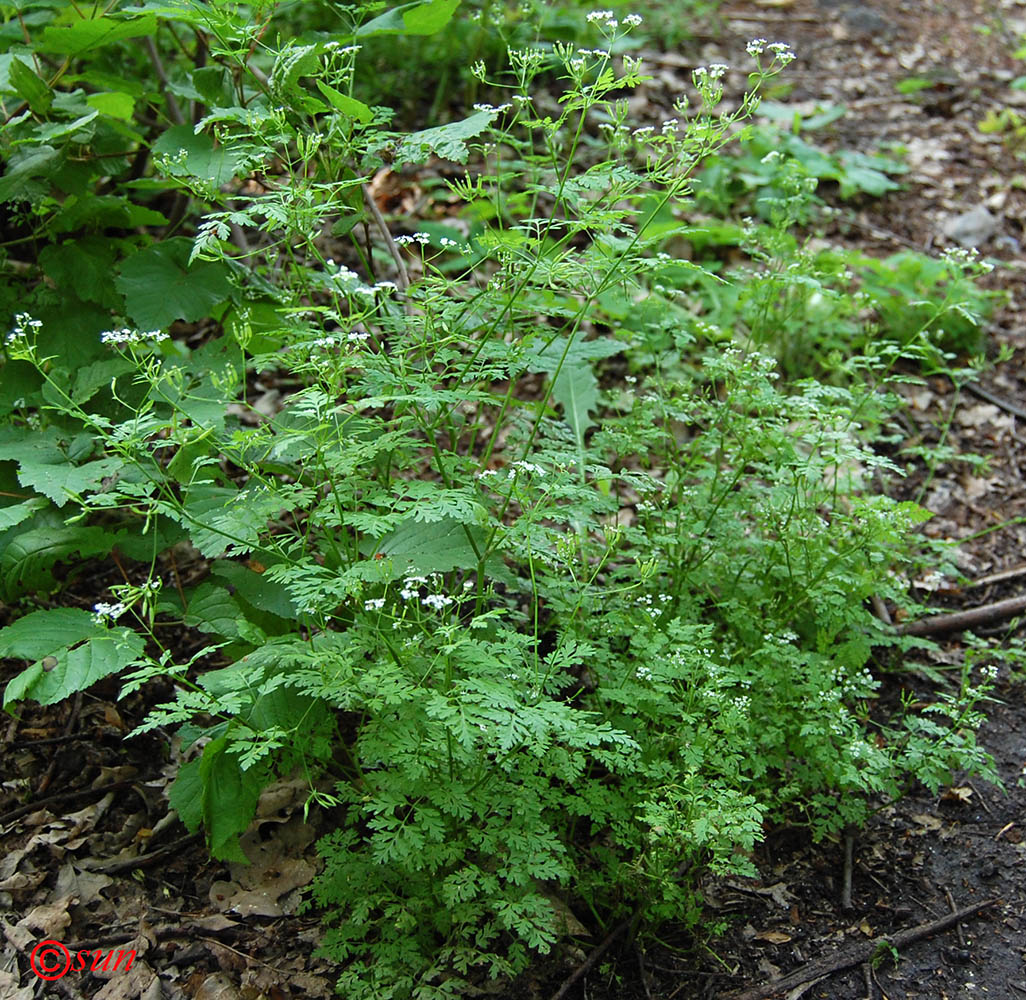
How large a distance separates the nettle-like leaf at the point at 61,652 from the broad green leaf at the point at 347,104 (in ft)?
4.41

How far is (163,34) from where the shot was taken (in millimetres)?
4383

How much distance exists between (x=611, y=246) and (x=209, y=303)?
122cm

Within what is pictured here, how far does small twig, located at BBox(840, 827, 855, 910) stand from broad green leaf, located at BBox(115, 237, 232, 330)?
7.90 ft

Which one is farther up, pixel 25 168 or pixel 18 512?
pixel 25 168

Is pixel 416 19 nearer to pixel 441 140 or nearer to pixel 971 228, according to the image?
pixel 441 140

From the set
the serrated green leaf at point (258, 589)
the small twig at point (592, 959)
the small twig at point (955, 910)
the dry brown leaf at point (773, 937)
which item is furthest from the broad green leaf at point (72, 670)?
the small twig at point (955, 910)

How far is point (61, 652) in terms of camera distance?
2.25 meters

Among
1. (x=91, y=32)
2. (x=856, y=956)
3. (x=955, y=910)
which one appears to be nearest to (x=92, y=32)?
(x=91, y=32)

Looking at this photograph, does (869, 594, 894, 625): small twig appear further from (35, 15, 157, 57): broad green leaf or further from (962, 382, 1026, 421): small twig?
(35, 15, 157, 57): broad green leaf

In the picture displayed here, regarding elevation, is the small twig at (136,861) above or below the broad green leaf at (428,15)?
below

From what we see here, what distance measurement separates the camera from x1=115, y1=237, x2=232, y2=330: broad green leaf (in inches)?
107

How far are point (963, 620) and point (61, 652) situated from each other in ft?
9.65

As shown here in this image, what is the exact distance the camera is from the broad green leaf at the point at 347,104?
226cm

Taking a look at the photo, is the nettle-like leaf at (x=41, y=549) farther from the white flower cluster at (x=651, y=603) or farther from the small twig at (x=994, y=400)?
the small twig at (x=994, y=400)
